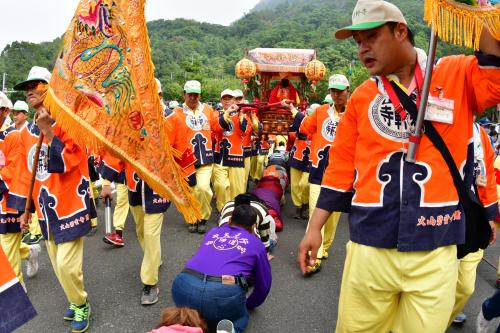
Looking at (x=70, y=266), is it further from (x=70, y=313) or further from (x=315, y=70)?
(x=315, y=70)

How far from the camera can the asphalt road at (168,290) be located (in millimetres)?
3449

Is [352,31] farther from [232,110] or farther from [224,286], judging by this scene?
[232,110]

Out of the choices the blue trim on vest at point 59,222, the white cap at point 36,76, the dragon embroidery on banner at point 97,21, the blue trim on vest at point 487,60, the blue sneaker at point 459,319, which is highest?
the dragon embroidery on banner at point 97,21

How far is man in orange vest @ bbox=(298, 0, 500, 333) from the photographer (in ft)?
5.38

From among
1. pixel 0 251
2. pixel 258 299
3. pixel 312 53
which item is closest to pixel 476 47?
pixel 0 251

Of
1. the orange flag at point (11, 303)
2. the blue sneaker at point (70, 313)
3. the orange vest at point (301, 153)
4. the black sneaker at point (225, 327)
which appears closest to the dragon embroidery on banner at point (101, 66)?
the orange flag at point (11, 303)

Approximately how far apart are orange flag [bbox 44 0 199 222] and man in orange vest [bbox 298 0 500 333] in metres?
1.23

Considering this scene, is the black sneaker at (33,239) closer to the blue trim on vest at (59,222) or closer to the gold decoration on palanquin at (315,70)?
the blue trim on vest at (59,222)

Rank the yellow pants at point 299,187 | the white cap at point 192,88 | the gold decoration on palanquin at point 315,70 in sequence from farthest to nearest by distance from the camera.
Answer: the yellow pants at point 299,187
the gold decoration on palanquin at point 315,70
the white cap at point 192,88

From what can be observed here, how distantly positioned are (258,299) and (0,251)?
2387 millimetres

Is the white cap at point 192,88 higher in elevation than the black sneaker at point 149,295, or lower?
higher

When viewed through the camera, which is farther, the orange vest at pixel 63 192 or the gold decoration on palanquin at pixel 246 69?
the gold decoration on palanquin at pixel 246 69

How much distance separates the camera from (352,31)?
5.60 feet

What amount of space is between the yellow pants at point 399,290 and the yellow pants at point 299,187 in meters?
4.91
